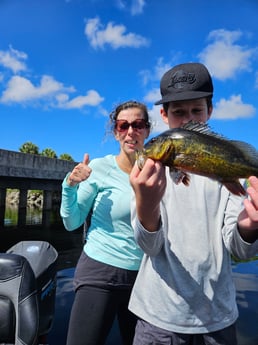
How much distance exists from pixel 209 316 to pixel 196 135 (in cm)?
134

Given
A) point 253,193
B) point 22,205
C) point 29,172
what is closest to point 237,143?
point 253,193

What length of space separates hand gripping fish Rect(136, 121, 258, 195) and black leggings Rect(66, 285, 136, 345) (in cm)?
169

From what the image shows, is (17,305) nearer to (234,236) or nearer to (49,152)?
(234,236)

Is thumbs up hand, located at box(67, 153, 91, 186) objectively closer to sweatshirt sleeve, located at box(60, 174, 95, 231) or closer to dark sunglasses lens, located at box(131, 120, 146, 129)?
sweatshirt sleeve, located at box(60, 174, 95, 231)

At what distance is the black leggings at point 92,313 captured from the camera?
303 cm

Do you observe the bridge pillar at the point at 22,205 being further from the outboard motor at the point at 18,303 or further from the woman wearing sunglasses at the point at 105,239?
the woman wearing sunglasses at the point at 105,239

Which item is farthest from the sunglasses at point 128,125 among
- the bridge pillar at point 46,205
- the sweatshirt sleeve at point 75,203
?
the bridge pillar at point 46,205

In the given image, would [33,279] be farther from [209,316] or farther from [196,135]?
[196,135]

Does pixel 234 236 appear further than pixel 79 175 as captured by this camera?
No

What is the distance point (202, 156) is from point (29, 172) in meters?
18.7

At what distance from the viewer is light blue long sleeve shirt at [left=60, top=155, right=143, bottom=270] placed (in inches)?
128

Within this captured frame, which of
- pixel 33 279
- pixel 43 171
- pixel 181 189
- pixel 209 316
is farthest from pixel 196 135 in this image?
pixel 43 171

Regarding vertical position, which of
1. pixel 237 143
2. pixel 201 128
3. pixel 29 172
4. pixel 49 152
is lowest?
pixel 237 143

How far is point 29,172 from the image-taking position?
63.8 ft
